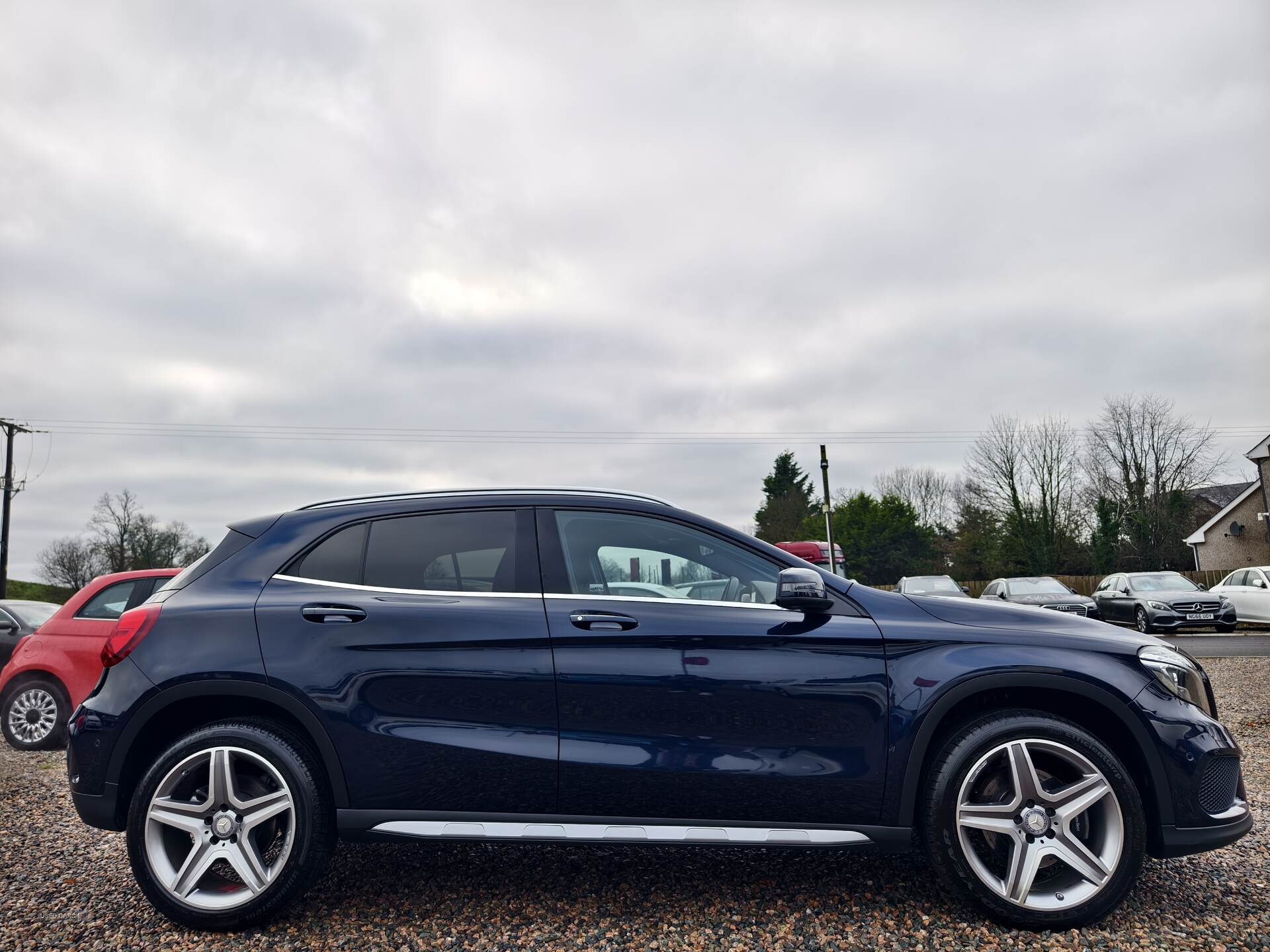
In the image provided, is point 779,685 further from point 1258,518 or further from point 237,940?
point 1258,518

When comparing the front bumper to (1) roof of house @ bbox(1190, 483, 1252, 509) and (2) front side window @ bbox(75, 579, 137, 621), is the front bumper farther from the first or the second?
(1) roof of house @ bbox(1190, 483, 1252, 509)

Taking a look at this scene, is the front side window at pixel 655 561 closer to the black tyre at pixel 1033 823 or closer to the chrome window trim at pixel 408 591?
the chrome window trim at pixel 408 591

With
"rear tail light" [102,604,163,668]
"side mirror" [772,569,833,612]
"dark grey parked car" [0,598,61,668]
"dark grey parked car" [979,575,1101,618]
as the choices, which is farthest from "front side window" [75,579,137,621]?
"dark grey parked car" [979,575,1101,618]

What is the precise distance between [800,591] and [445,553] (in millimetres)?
1466

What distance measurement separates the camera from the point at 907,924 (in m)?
3.05

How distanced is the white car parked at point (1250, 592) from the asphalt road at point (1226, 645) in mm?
1784

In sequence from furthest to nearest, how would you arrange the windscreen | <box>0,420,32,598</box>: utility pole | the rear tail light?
<box>0,420,32,598</box>: utility pole < the windscreen < the rear tail light

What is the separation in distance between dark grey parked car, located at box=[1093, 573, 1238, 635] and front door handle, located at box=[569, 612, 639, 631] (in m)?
19.4

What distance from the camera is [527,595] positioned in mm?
3346

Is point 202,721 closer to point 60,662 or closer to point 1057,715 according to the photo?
point 1057,715

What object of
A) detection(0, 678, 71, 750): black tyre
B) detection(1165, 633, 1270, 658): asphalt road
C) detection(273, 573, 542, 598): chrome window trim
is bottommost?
detection(1165, 633, 1270, 658): asphalt road

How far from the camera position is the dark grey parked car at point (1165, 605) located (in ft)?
60.7

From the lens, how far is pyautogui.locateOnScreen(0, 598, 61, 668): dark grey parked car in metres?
9.01

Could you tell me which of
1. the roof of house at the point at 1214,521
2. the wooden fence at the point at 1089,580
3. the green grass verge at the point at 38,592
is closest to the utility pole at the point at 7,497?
the green grass verge at the point at 38,592
